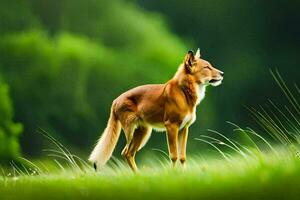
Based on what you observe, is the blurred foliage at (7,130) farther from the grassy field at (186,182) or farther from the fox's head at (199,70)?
the fox's head at (199,70)

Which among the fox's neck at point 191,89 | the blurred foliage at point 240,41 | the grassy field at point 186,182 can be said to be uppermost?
the blurred foliage at point 240,41

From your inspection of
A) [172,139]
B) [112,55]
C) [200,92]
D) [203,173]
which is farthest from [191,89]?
[112,55]

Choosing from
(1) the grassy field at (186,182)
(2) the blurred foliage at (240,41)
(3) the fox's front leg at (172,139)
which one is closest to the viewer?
(1) the grassy field at (186,182)

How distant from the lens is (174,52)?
2.44m

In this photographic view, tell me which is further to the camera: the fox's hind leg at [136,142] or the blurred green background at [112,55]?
the blurred green background at [112,55]

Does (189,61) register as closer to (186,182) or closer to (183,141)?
(183,141)

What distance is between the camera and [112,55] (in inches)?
97.0

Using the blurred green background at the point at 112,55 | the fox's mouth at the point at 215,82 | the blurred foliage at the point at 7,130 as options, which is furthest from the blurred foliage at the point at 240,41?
the blurred foliage at the point at 7,130

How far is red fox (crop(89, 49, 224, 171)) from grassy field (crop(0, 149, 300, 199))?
0.07 m

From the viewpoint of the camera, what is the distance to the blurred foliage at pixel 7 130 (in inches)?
94.6

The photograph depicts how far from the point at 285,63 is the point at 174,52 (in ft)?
1.30

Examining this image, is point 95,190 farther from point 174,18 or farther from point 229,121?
point 174,18

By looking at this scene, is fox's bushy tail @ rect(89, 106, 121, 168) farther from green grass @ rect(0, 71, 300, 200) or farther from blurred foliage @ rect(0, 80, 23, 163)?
blurred foliage @ rect(0, 80, 23, 163)

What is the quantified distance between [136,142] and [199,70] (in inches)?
12.5
